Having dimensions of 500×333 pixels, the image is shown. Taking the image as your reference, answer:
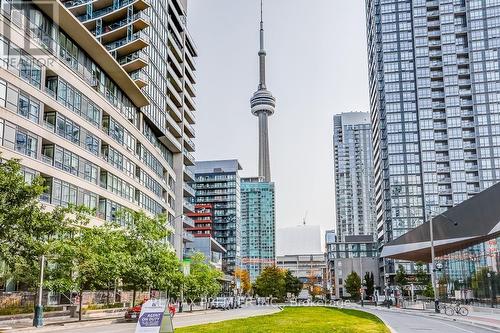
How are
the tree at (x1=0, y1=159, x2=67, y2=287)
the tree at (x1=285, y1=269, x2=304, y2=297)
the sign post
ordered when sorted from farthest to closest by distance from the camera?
the tree at (x1=285, y1=269, x2=304, y2=297), the tree at (x1=0, y1=159, x2=67, y2=287), the sign post

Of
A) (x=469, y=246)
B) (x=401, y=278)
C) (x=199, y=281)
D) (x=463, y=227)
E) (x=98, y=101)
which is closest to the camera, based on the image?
(x=463, y=227)

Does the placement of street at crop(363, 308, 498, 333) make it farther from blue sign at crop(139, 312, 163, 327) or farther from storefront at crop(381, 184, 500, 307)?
blue sign at crop(139, 312, 163, 327)

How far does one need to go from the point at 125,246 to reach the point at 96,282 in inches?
345

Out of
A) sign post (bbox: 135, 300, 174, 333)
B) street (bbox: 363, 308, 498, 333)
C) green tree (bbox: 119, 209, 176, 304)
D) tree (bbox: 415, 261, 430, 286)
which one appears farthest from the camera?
tree (bbox: 415, 261, 430, 286)

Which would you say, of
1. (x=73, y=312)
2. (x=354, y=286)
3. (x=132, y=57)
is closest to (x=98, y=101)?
(x=132, y=57)

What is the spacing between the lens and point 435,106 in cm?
14450

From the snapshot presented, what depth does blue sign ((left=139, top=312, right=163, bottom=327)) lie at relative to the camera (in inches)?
621

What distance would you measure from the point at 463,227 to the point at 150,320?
42.8 meters

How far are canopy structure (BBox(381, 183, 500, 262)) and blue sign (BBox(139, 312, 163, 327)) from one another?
34.2 metres

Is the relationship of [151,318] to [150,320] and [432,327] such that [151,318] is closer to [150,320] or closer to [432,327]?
[150,320]

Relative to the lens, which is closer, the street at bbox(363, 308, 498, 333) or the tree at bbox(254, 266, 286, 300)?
the street at bbox(363, 308, 498, 333)

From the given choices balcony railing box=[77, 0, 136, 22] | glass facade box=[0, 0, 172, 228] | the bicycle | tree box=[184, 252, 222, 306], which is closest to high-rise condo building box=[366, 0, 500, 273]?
tree box=[184, 252, 222, 306]

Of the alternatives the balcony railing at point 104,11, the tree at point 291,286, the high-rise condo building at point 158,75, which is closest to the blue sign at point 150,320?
the high-rise condo building at point 158,75

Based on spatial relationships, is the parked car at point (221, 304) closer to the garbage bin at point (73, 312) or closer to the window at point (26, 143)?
the garbage bin at point (73, 312)
